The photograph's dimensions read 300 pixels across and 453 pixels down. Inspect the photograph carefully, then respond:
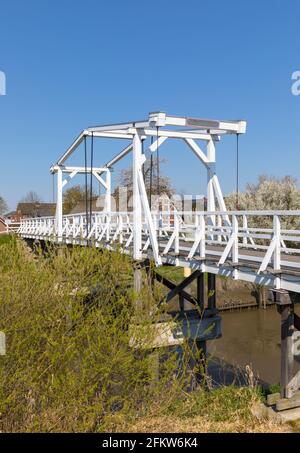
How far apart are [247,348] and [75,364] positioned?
45.2ft

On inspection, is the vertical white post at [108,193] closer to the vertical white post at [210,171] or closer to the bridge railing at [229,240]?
the bridge railing at [229,240]

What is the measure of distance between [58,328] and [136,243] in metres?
5.44

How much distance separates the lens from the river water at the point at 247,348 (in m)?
14.5

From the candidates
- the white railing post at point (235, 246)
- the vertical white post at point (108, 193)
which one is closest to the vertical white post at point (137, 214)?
the white railing post at point (235, 246)

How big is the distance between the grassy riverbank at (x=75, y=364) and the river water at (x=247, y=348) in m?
6.77

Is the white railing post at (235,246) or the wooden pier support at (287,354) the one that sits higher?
the white railing post at (235,246)

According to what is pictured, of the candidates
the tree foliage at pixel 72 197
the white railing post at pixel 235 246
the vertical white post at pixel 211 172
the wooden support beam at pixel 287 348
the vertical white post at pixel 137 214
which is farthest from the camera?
the tree foliage at pixel 72 197

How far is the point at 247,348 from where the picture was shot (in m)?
17.8

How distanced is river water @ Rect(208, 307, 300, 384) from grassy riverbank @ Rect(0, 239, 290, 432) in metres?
6.77

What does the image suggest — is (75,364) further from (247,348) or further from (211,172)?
(247,348)

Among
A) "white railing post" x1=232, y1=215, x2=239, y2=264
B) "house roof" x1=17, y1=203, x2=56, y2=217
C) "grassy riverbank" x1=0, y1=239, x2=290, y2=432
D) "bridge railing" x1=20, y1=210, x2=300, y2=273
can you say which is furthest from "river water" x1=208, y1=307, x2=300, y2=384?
"house roof" x1=17, y1=203, x2=56, y2=217

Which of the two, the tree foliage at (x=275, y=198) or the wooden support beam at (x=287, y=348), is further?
the tree foliage at (x=275, y=198)

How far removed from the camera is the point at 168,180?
134 feet

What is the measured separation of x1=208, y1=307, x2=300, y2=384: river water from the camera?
14539mm
